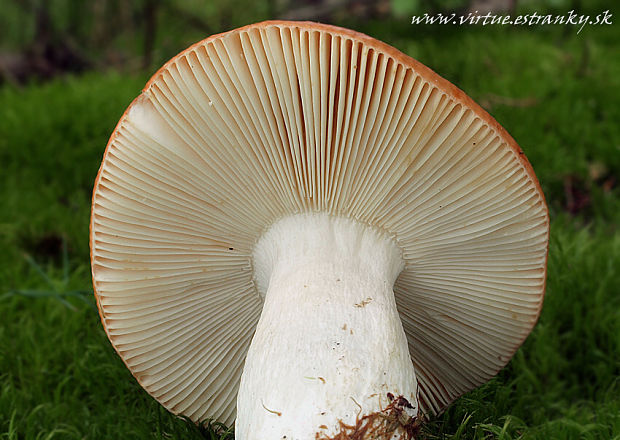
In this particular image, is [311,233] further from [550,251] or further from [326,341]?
[550,251]

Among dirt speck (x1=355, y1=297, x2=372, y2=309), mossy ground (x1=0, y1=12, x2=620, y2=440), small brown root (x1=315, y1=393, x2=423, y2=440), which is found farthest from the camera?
mossy ground (x1=0, y1=12, x2=620, y2=440)

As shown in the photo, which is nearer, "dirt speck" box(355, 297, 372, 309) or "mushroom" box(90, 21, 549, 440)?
"mushroom" box(90, 21, 549, 440)

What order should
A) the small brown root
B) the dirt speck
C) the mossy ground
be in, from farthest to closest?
the mossy ground < the dirt speck < the small brown root

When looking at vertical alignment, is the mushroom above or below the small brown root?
above

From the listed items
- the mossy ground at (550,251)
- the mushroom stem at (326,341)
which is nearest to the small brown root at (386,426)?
the mushroom stem at (326,341)

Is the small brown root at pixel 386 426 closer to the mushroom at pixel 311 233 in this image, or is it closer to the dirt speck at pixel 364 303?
the mushroom at pixel 311 233

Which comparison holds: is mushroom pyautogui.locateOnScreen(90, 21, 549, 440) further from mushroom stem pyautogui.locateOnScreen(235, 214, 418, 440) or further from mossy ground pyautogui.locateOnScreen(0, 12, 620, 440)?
mossy ground pyautogui.locateOnScreen(0, 12, 620, 440)

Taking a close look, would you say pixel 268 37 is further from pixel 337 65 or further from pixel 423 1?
pixel 423 1

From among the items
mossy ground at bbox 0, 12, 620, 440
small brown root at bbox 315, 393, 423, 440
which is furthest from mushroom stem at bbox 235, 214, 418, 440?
mossy ground at bbox 0, 12, 620, 440

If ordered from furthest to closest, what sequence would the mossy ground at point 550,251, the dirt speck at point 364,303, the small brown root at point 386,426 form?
the mossy ground at point 550,251
the dirt speck at point 364,303
the small brown root at point 386,426
